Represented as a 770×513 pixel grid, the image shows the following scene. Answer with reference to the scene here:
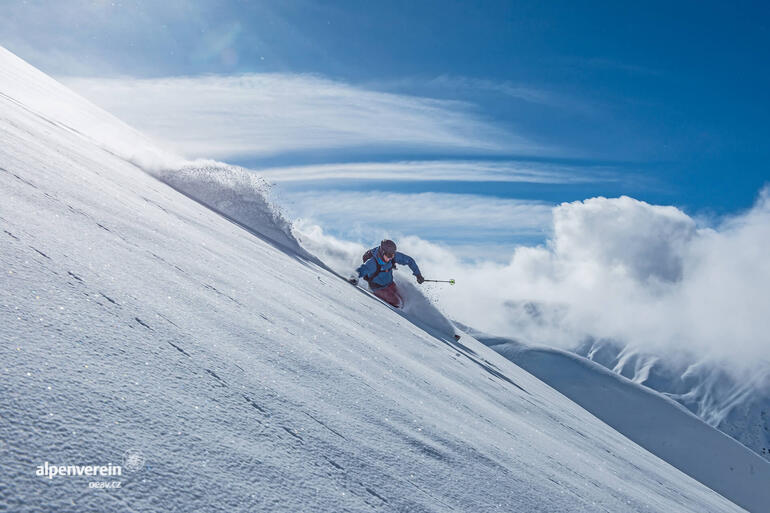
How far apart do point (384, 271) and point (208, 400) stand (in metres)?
9.15

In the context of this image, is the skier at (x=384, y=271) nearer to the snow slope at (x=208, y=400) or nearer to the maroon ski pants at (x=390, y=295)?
the maroon ski pants at (x=390, y=295)

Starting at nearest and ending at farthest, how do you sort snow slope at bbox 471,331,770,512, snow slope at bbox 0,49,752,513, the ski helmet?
snow slope at bbox 0,49,752,513 → the ski helmet → snow slope at bbox 471,331,770,512

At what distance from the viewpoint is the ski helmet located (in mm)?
10523

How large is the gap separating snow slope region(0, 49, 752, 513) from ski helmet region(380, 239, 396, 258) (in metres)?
6.50

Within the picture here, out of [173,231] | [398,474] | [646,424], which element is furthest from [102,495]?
[646,424]

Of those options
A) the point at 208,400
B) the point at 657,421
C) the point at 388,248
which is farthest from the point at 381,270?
the point at 657,421

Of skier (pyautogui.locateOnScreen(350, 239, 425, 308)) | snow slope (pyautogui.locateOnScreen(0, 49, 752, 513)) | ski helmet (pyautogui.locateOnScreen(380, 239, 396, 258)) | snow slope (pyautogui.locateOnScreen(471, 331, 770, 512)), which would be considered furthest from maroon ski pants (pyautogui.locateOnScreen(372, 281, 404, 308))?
snow slope (pyautogui.locateOnScreen(471, 331, 770, 512))

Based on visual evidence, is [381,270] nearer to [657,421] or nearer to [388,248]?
[388,248]

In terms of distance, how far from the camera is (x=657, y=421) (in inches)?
990

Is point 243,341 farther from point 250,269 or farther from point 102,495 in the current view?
point 250,269

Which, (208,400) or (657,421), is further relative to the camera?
(657,421)

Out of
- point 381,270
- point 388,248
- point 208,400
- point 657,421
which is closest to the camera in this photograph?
point 208,400

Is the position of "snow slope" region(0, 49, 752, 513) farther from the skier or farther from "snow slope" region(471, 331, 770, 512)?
"snow slope" region(471, 331, 770, 512)

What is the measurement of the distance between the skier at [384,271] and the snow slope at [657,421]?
1657 centimetres
